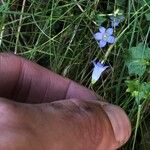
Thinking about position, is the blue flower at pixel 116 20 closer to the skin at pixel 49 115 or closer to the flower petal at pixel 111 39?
the flower petal at pixel 111 39

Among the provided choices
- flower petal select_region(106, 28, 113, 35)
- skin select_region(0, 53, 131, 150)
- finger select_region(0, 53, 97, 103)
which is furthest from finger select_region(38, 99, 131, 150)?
flower petal select_region(106, 28, 113, 35)

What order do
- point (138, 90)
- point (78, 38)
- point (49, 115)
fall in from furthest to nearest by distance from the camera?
1. point (78, 38)
2. point (138, 90)
3. point (49, 115)

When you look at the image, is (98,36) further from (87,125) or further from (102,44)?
(87,125)

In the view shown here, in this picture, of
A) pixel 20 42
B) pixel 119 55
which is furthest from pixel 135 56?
pixel 20 42

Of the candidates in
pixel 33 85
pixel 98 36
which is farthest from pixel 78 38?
pixel 33 85

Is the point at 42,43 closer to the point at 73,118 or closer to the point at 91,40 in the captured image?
the point at 91,40
